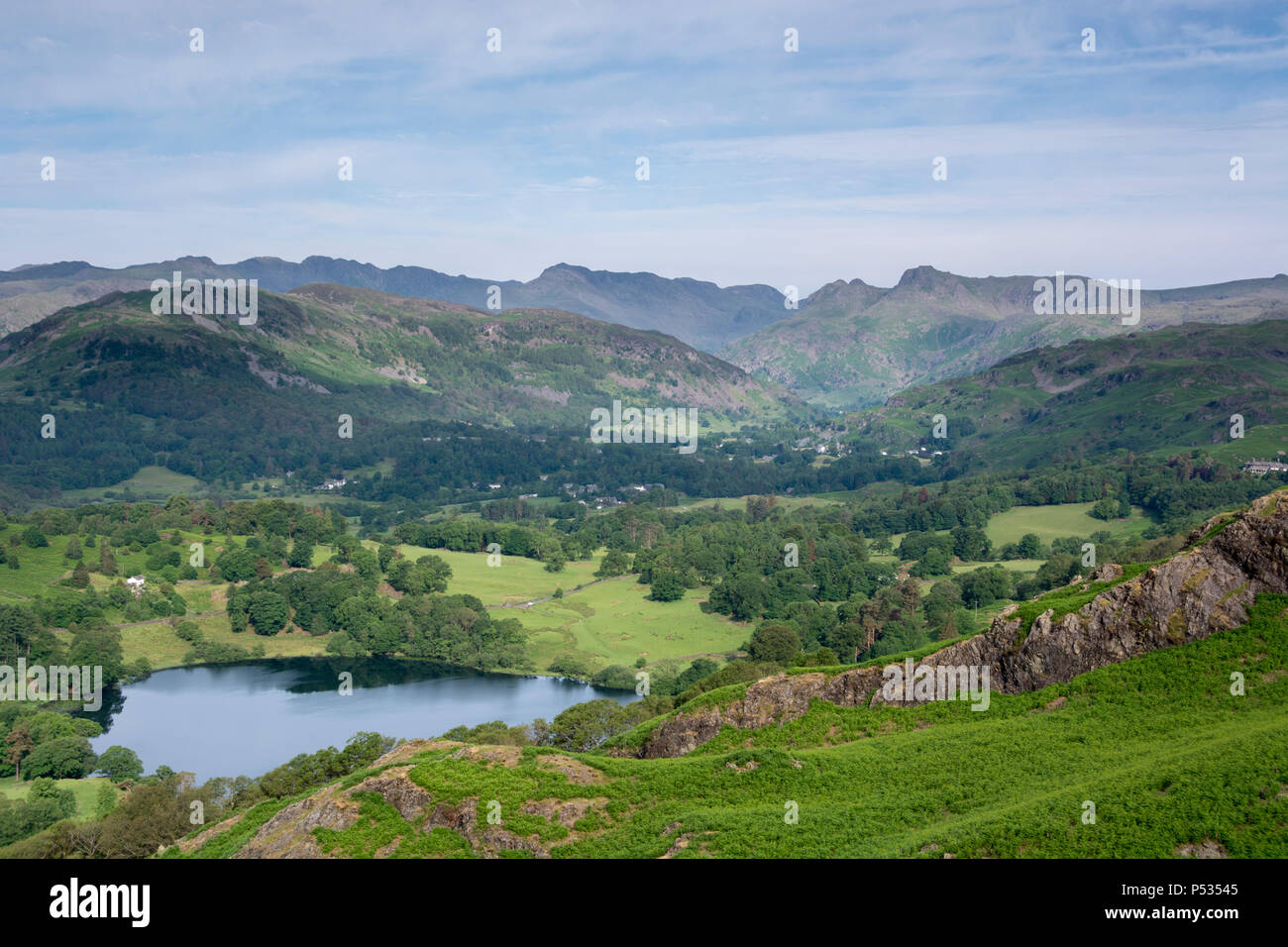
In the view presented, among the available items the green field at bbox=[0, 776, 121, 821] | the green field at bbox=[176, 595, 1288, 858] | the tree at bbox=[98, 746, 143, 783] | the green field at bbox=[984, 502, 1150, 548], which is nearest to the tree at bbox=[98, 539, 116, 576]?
the green field at bbox=[0, 776, 121, 821]

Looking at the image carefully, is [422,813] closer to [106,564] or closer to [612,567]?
[106,564]

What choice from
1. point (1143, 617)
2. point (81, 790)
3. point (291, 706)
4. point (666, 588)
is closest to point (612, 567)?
point (666, 588)

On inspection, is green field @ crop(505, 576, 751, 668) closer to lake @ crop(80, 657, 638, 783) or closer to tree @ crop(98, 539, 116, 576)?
lake @ crop(80, 657, 638, 783)

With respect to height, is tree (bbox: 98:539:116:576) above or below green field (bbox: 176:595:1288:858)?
below

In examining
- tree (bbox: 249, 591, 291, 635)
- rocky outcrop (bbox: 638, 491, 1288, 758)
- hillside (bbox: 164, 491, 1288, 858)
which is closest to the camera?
hillside (bbox: 164, 491, 1288, 858)

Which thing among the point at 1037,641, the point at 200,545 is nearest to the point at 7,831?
the point at 1037,641
